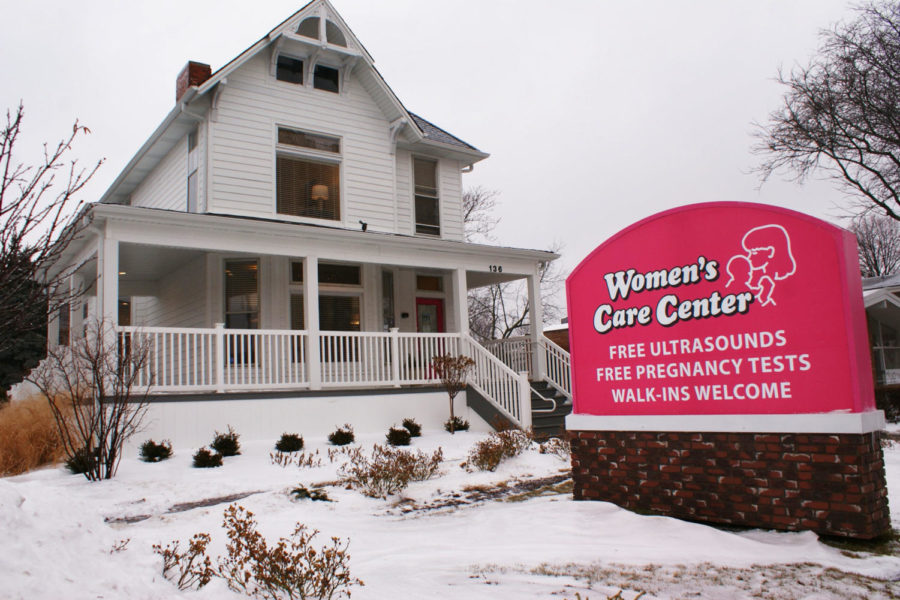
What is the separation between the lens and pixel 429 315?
17125 millimetres

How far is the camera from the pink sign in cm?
529

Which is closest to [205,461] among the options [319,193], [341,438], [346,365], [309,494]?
[341,438]

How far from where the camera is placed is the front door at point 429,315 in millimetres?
16938

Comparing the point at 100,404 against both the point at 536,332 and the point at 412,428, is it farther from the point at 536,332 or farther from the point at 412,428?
the point at 536,332

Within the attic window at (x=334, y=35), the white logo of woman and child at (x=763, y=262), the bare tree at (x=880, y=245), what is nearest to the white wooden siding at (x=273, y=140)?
the attic window at (x=334, y=35)

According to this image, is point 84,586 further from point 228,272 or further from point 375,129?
point 375,129

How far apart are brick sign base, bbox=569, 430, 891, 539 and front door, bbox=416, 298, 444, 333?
10380 mm

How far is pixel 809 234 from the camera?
542 centimetres

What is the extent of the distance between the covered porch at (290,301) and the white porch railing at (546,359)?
0.06m

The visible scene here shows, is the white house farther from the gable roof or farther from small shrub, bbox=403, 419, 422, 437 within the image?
small shrub, bbox=403, 419, 422, 437

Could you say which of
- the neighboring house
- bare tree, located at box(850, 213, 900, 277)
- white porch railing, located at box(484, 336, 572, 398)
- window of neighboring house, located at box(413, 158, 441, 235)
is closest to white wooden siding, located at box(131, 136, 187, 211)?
window of neighboring house, located at box(413, 158, 441, 235)

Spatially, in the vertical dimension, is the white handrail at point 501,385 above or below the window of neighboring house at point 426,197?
below

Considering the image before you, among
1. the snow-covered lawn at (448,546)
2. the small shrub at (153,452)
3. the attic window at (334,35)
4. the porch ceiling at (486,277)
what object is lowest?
the snow-covered lawn at (448,546)

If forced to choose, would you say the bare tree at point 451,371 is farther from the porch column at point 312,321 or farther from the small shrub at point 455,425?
the porch column at point 312,321
